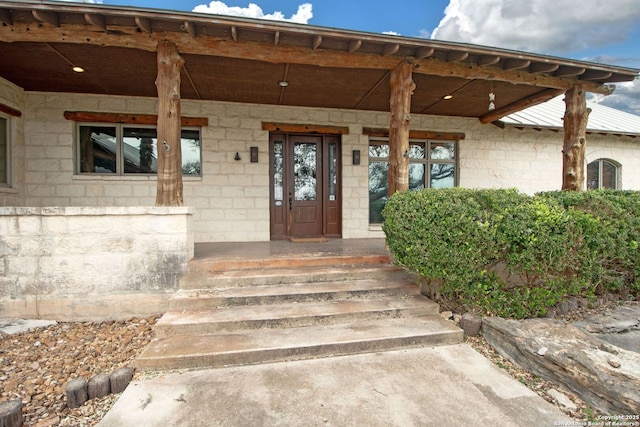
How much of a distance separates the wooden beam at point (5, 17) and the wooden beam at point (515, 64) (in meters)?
6.12

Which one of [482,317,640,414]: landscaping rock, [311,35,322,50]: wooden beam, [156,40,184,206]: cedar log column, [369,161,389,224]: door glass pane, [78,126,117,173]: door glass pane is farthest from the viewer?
[369,161,389,224]: door glass pane

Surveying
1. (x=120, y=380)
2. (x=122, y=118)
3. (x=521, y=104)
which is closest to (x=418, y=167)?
(x=521, y=104)

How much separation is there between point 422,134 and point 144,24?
208 inches

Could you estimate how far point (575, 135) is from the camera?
16.5 ft

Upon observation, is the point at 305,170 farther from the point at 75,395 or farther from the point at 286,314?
the point at 75,395

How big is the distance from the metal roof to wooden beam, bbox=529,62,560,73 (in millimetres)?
2411

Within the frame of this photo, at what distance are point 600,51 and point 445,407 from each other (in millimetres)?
28270

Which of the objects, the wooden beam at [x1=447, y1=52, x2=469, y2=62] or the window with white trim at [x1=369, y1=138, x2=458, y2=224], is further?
the window with white trim at [x1=369, y1=138, x2=458, y2=224]

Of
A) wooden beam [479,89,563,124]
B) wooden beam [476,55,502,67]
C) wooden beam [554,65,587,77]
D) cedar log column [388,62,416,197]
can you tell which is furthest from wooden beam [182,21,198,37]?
wooden beam [479,89,563,124]

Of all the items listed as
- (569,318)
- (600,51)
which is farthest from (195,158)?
(600,51)

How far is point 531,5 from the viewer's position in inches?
562

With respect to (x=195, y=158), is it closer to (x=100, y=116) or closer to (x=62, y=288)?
(x=100, y=116)

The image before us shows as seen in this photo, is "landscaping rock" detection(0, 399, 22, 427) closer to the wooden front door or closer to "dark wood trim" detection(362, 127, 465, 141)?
the wooden front door

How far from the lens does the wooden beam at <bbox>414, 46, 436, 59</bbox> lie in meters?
4.01
